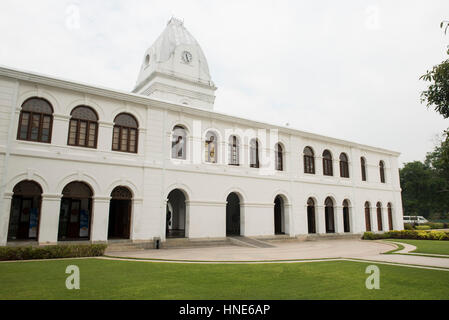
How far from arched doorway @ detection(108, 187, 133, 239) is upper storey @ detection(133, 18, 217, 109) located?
9126 millimetres

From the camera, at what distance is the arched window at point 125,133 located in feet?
56.4

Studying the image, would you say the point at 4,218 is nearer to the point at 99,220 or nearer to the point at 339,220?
the point at 99,220

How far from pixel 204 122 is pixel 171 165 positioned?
3.63m

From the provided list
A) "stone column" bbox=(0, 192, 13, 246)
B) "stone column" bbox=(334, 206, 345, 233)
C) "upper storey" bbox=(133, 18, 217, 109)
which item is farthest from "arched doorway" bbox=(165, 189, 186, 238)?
"stone column" bbox=(334, 206, 345, 233)

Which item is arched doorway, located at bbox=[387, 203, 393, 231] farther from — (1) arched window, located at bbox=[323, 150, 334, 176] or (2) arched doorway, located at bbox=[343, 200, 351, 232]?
(1) arched window, located at bbox=[323, 150, 334, 176]

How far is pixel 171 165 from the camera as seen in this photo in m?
18.3

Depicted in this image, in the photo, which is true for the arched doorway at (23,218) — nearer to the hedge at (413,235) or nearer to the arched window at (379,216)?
the hedge at (413,235)

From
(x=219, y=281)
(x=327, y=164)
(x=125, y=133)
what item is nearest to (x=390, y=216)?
(x=327, y=164)

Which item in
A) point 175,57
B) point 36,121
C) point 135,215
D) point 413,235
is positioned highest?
point 175,57

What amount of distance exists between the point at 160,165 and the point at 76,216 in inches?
217

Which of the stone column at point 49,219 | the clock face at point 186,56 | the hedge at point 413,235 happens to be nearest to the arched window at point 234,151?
the clock face at point 186,56

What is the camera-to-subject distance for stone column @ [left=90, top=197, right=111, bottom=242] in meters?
15.7

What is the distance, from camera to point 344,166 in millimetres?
27531
